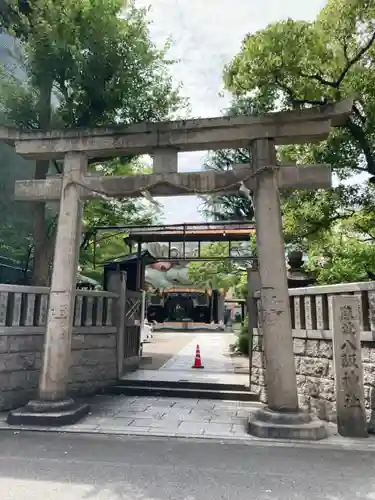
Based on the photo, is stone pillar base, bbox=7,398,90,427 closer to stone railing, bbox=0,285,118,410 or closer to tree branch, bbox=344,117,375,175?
stone railing, bbox=0,285,118,410

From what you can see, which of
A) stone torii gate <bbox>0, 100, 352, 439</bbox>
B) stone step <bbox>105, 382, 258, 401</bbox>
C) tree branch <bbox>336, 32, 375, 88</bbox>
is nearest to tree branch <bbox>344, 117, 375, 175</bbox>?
tree branch <bbox>336, 32, 375, 88</bbox>

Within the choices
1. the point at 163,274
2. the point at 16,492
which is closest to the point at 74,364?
the point at 16,492

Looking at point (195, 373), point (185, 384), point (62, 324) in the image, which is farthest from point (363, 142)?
point (195, 373)

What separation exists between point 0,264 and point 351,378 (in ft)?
39.0

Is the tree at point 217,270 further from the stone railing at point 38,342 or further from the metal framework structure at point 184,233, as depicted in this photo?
the stone railing at point 38,342

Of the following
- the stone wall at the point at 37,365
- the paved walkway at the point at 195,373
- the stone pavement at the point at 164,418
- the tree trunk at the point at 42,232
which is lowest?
the stone pavement at the point at 164,418

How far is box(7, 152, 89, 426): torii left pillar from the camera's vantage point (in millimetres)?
6348

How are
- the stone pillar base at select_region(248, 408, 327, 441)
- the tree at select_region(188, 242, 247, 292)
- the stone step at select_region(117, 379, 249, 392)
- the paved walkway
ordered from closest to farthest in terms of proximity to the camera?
the stone pillar base at select_region(248, 408, 327, 441)
the stone step at select_region(117, 379, 249, 392)
the paved walkway
the tree at select_region(188, 242, 247, 292)

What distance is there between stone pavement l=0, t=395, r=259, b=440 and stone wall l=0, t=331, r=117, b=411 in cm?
42

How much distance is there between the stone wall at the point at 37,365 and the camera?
7.18 m

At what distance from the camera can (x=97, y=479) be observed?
164 inches

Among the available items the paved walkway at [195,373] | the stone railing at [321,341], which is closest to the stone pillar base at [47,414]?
the paved walkway at [195,373]

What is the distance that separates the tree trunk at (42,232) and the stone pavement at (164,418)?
3.24m

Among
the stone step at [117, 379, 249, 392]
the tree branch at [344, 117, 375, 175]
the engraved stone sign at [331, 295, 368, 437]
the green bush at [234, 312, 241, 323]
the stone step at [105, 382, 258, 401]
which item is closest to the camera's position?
the engraved stone sign at [331, 295, 368, 437]
